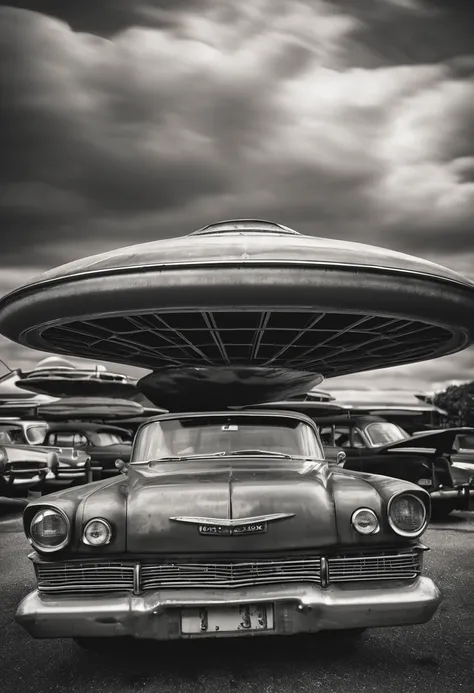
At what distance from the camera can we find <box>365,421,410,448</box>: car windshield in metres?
8.62

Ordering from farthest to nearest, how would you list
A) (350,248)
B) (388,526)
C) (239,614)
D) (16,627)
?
(350,248), (16,627), (388,526), (239,614)

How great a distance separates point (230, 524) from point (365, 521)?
2.28 feet

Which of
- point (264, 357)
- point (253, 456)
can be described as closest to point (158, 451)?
point (253, 456)

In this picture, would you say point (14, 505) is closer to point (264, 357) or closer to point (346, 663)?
point (264, 357)

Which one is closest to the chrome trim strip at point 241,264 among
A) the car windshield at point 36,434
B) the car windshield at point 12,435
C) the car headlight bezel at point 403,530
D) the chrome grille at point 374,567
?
the car headlight bezel at point 403,530

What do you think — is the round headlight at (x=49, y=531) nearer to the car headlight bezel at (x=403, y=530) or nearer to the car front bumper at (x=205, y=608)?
the car front bumper at (x=205, y=608)

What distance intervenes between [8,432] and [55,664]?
26.1ft

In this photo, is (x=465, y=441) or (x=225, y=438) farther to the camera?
(x=465, y=441)

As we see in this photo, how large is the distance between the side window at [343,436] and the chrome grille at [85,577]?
20.9ft

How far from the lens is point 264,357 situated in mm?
7898

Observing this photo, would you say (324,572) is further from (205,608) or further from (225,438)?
(225,438)

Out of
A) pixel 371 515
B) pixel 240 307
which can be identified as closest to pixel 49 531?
pixel 371 515

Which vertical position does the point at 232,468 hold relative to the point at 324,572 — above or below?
above

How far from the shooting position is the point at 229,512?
115 inches
